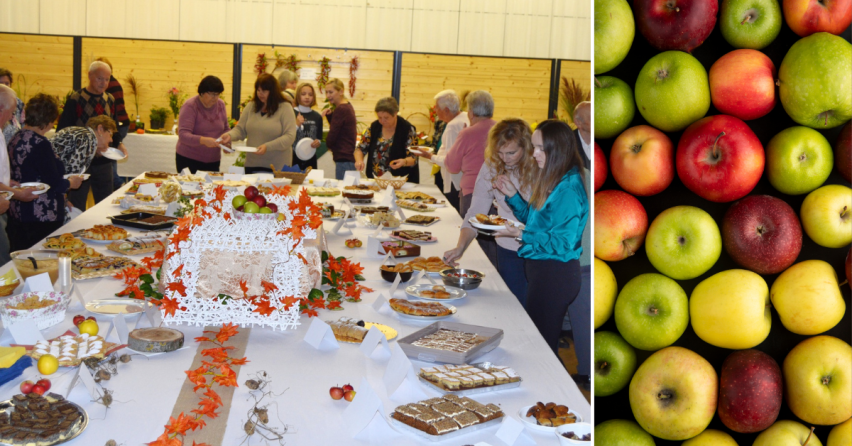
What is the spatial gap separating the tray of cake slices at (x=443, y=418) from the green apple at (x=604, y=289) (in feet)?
1.89

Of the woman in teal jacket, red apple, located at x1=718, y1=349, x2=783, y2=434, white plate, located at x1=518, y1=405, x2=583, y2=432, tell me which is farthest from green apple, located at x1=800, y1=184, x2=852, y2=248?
the woman in teal jacket

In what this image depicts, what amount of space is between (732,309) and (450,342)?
100cm

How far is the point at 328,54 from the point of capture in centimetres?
788

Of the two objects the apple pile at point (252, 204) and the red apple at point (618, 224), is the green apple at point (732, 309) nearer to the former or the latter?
the red apple at point (618, 224)

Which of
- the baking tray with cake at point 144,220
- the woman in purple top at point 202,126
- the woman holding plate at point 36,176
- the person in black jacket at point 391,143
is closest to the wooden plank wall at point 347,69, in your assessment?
the person in black jacket at point 391,143

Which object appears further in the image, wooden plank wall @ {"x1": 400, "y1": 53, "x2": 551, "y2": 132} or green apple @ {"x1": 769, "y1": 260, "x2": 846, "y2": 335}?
wooden plank wall @ {"x1": 400, "y1": 53, "x2": 551, "y2": 132}

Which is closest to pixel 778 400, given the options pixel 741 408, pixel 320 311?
pixel 741 408

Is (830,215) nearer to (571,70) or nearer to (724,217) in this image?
(724,217)

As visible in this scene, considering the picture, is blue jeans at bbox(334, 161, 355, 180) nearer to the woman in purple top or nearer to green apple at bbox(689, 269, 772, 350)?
the woman in purple top

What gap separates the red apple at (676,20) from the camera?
0.60 m

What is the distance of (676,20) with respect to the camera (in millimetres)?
599

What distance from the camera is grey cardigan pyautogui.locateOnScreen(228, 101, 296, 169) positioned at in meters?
4.55

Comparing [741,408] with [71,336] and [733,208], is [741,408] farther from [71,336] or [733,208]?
[71,336]

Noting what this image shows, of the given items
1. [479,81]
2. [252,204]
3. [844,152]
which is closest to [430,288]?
[252,204]
